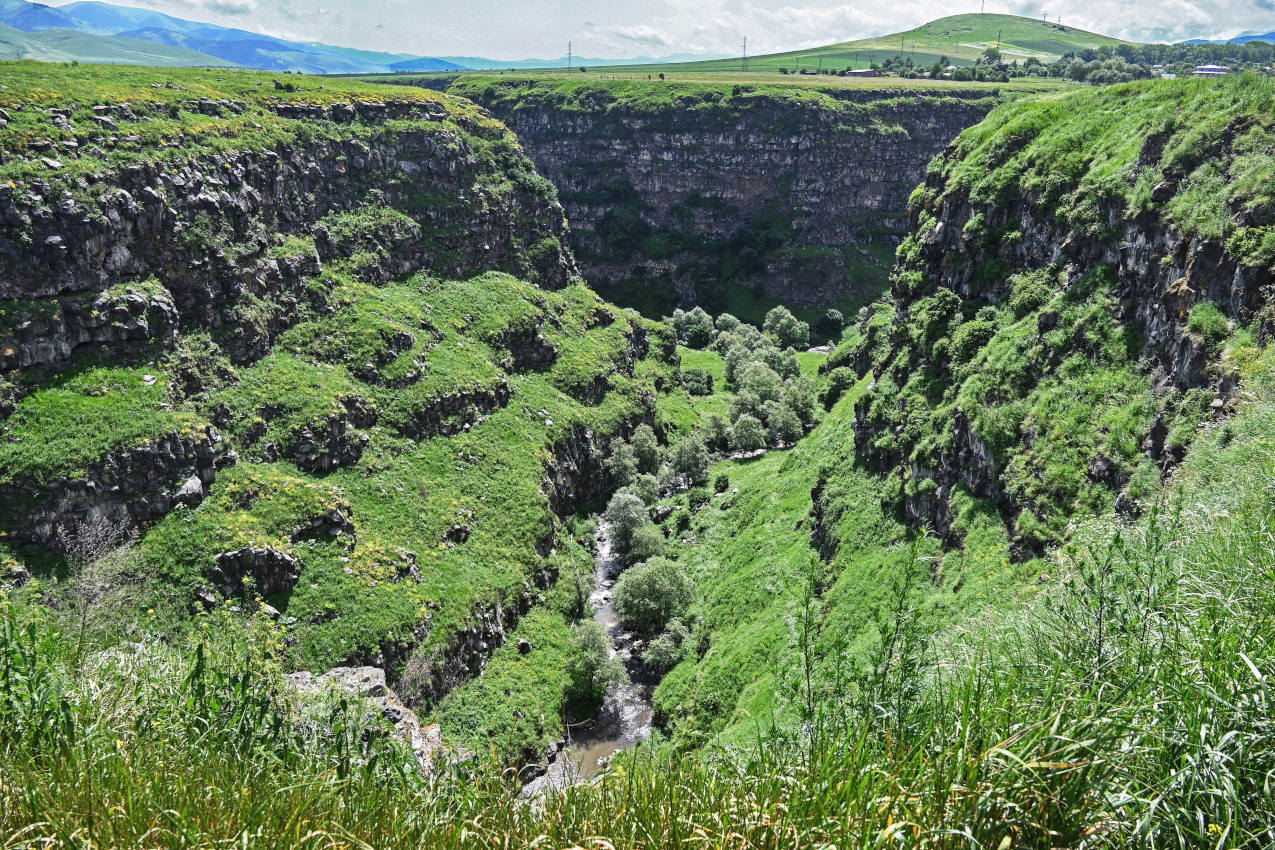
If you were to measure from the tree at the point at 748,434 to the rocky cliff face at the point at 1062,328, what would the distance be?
3153 cm

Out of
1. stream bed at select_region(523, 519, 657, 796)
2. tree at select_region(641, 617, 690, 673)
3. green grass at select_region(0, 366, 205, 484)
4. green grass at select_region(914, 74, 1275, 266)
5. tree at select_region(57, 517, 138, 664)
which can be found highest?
green grass at select_region(914, 74, 1275, 266)

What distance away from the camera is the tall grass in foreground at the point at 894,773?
6.58 meters

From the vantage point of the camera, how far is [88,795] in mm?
7266

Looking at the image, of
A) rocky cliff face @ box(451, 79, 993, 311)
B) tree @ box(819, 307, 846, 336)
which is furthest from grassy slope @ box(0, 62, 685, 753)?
rocky cliff face @ box(451, 79, 993, 311)

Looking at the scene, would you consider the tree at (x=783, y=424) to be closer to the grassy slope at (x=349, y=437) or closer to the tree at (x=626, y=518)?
the grassy slope at (x=349, y=437)

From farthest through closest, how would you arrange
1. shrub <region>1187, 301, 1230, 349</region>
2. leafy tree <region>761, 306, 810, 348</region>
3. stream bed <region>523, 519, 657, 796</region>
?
leafy tree <region>761, 306, 810, 348</region> < stream bed <region>523, 519, 657, 796</region> < shrub <region>1187, 301, 1230, 349</region>

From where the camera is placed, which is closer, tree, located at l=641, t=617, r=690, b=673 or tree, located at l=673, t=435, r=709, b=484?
tree, located at l=641, t=617, r=690, b=673

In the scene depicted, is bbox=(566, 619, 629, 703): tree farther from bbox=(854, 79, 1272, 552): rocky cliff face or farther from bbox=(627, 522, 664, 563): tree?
bbox=(854, 79, 1272, 552): rocky cliff face

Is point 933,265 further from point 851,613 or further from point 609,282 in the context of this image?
point 609,282

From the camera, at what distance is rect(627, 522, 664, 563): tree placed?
225 ft

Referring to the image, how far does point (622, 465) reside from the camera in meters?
82.0

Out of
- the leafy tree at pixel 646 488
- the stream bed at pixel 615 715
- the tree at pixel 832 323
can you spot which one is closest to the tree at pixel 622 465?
the leafy tree at pixel 646 488

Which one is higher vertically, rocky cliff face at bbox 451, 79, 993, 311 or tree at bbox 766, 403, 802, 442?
rocky cliff face at bbox 451, 79, 993, 311

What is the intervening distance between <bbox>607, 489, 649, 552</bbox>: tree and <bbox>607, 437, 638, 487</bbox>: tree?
23.9 ft
